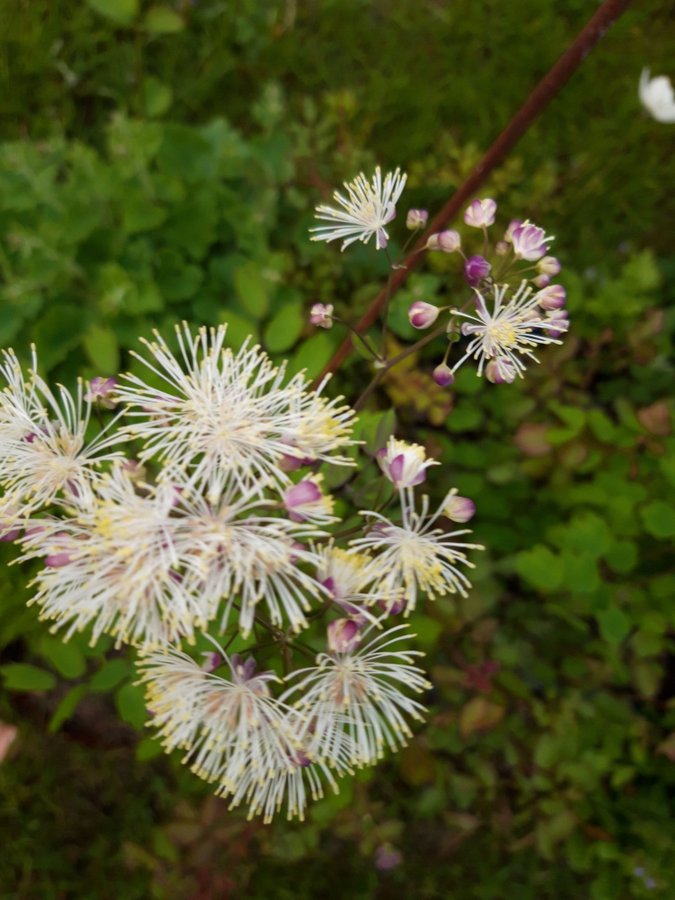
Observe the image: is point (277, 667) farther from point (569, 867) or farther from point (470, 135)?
point (470, 135)

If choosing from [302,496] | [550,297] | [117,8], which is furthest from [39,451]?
[117,8]

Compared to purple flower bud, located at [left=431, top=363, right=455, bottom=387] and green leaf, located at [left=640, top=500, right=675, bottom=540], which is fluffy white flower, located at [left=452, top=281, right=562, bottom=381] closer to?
purple flower bud, located at [left=431, top=363, right=455, bottom=387]

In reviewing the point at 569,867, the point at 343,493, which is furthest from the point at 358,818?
the point at 343,493

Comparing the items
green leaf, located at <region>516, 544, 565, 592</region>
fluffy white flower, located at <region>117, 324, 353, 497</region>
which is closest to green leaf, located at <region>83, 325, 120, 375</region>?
fluffy white flower, located at <region>117, 324, 353, 497</region>

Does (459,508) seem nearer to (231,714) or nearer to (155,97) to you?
(231,714)

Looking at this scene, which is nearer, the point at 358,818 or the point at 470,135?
the point at 358,818

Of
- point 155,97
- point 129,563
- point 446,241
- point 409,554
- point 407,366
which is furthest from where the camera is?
point 155,97

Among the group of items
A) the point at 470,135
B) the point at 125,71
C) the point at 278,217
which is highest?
the point at 470,135
